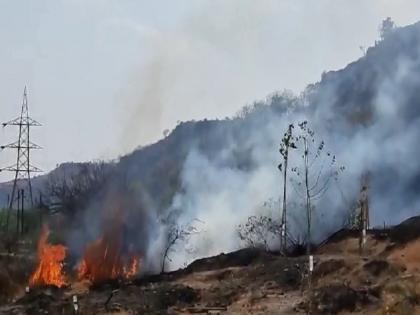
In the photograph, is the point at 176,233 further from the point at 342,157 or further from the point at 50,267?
the point at 342,157

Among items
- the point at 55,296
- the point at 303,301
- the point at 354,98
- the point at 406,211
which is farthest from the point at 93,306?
the point at 354,98

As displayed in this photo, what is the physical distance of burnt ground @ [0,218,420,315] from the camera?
2825 centimetres

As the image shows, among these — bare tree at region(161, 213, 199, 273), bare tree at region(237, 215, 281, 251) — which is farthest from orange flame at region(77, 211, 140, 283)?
bare tree at region(237, 215, 281, 251)

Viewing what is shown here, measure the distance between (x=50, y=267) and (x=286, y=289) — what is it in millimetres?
22730

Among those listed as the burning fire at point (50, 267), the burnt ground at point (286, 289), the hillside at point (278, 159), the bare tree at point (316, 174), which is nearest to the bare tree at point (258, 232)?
the hillside at point (278, 159)

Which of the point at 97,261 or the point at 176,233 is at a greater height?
the point at 176,233

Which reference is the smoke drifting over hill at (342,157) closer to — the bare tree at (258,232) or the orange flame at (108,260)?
the bare tree at (258,232)

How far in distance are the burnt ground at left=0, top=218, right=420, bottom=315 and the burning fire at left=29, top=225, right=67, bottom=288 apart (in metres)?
8.12

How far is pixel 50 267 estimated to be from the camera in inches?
2039

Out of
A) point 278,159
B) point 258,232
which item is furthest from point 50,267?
point 278,159

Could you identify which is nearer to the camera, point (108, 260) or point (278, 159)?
point (108, 260)

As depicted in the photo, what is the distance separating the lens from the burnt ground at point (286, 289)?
1112 inches

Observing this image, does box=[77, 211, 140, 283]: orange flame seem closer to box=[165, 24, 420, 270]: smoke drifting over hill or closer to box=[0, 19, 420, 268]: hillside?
box=[0, 19, 420, 268]: hillside

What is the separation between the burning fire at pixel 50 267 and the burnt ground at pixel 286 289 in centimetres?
812
